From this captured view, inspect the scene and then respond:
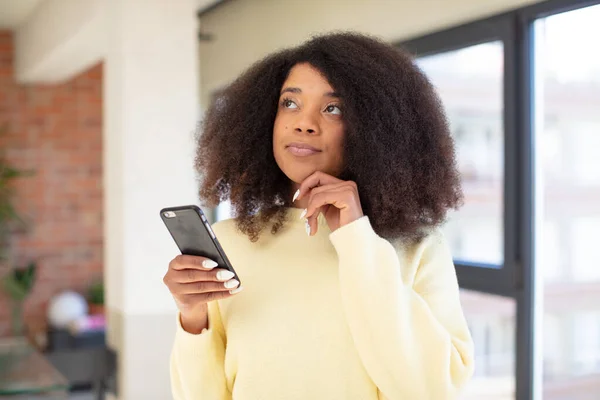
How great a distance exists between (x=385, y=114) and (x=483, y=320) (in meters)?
2.65

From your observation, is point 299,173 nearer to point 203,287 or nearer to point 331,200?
point 331,200

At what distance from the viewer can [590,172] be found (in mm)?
2920

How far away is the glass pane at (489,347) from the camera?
3248 mm

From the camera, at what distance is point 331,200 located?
1.13 m

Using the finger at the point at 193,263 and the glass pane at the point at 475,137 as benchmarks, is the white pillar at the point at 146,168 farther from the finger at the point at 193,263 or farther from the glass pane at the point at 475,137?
the finger at the point at 193,263

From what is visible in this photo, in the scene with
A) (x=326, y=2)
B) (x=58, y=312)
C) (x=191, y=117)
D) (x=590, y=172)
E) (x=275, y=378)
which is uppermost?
(x=326, y=2)

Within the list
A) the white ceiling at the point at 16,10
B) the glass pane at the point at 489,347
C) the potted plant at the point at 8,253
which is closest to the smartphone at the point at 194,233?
the glass pane at the point at 489,347

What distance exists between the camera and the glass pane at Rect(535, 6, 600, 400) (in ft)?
8.04

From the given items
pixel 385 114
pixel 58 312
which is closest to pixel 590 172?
pixel 385 114

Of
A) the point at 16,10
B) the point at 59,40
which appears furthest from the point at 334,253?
the point at 16,10

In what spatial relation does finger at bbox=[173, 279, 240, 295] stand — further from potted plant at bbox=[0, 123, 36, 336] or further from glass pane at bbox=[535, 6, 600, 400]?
potted plant at bbox=[0, 123, 36, 336]

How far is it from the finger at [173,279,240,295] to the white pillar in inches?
82.0

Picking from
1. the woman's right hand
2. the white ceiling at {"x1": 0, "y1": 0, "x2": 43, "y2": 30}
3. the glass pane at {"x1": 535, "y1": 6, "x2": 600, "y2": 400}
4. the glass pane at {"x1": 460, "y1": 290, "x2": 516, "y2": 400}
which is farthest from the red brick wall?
the woman's right hand

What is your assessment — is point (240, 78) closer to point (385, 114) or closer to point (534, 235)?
point (385, 114)
